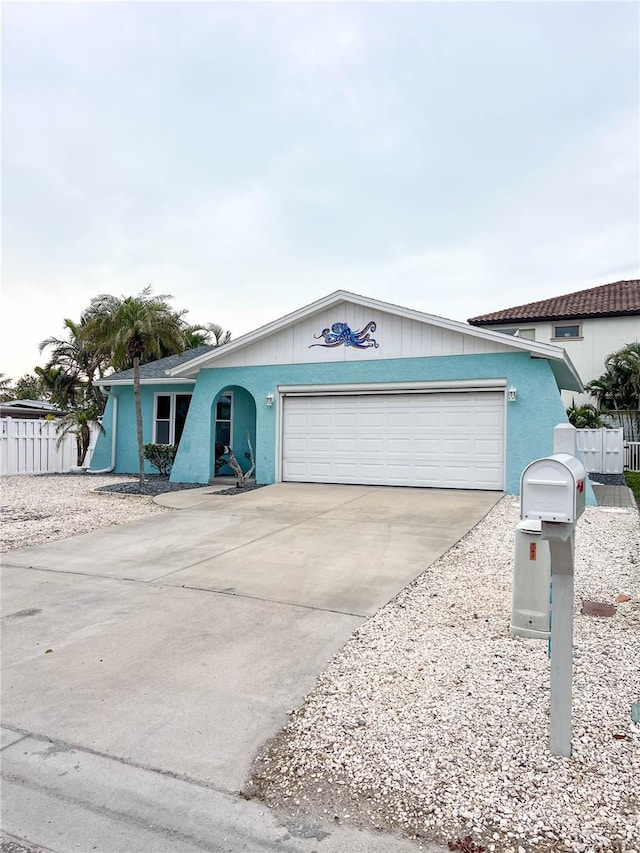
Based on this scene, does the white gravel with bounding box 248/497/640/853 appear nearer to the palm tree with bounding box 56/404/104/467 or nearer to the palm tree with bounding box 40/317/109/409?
the palm tree with bounding box 56/404/104/467

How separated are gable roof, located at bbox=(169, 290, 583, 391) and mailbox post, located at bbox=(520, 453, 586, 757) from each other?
9213 millimetres

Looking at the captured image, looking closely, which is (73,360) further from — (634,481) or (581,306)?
(581,306)

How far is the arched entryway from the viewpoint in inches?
623

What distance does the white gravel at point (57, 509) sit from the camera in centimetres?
825

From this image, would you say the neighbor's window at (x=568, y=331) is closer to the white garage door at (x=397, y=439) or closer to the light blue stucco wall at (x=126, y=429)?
the white garage door at (x=397, y=439)

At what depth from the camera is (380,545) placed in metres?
7.31

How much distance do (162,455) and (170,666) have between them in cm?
1260

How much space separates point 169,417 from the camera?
16.6 metres

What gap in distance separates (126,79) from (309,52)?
357 centimetres

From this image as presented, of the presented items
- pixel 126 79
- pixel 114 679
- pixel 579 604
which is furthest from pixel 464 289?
pixel 114 679

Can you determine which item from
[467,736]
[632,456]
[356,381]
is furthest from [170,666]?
[632,456]

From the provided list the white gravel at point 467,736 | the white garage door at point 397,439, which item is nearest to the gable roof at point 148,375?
the white garage door at point 397,439

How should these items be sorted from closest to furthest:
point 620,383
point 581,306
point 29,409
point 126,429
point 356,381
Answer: point 356,381, point 126,429, point 620,383, point 581,306, point 29,409

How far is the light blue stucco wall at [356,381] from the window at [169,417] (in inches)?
11.1
